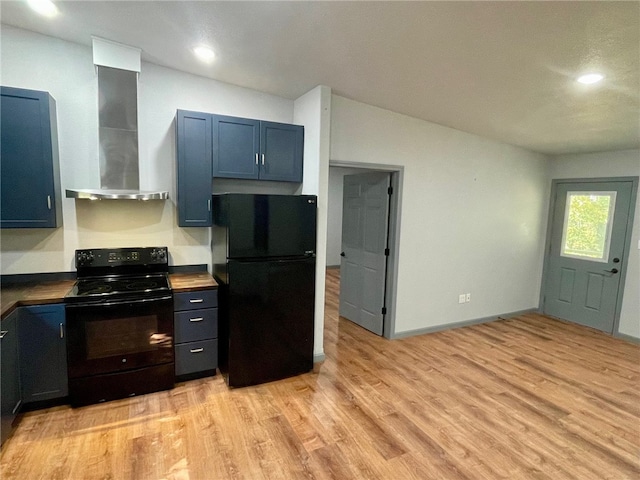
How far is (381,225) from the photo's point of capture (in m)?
4.06

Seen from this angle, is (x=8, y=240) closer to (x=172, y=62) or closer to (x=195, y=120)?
(x=195, y=120)

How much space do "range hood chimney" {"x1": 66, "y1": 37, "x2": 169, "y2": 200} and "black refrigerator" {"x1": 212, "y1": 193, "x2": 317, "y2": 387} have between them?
2.39ft

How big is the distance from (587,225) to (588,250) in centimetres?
36

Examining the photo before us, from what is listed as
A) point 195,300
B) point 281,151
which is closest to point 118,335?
point 195,300

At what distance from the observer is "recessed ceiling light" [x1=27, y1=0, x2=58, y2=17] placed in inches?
87.4

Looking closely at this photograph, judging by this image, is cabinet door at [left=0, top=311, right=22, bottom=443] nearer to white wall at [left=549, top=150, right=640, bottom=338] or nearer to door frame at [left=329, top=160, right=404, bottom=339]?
door frame at [left=329, top=160, right=404, bottom=339]

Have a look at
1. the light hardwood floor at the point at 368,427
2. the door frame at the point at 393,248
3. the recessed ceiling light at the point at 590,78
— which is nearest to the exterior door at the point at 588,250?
the light hardwood floor at the point at 368,427

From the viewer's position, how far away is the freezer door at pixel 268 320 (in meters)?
2.79

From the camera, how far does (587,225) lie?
478 cm

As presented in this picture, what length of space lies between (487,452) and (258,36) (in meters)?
3.28

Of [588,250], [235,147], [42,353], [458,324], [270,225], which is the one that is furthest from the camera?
[588,250]

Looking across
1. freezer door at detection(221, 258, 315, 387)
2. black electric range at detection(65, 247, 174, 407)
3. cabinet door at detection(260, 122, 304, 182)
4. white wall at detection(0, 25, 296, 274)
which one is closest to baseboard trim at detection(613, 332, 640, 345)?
freezer door at detection(221, 258, 315, 387)

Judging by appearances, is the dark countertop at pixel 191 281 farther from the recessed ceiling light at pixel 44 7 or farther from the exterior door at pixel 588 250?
the exterior door at pixel 588 250

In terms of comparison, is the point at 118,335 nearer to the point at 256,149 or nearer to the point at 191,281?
the point at 191,281
